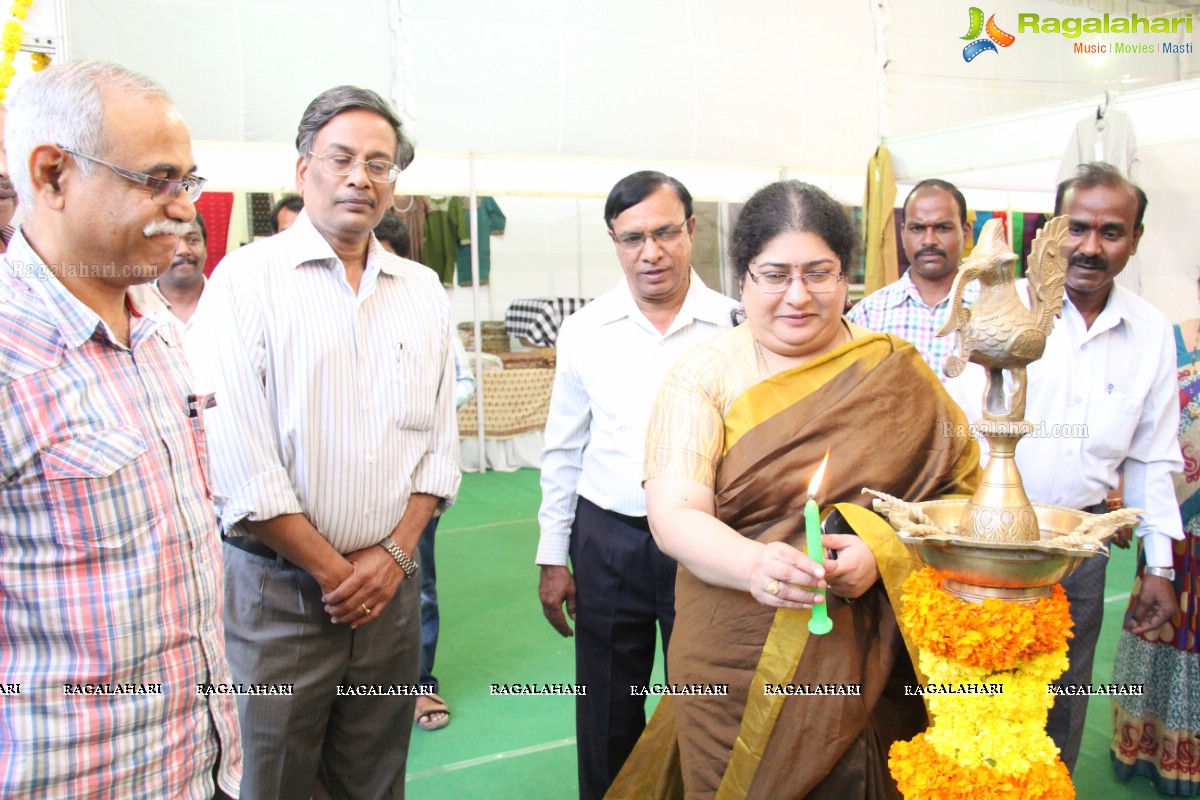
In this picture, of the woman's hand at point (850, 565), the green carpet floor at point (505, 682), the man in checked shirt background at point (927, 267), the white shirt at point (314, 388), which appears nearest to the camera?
the woman's hand at point (850, 565)

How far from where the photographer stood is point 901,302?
3.20 meters

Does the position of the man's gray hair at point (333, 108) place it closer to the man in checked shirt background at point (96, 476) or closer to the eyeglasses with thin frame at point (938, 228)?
the man in checked shirt background at point (96, 476)

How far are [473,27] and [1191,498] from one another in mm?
6634

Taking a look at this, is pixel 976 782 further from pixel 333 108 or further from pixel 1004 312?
pixel 333 108

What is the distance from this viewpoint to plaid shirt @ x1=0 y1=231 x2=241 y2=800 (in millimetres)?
1213

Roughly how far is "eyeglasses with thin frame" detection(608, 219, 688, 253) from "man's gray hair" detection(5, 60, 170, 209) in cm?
145

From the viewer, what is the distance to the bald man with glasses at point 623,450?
248 cm

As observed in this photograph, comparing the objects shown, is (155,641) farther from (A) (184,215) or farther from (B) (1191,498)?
(B) (1191,498)

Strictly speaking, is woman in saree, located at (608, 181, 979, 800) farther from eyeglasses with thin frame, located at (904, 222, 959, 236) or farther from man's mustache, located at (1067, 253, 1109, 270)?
eyeglasses with thin frame, located at (904, 222, 959, 236)

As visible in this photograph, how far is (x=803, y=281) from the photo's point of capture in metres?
1.70

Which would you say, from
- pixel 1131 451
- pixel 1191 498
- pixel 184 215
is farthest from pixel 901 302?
pixel 184 215

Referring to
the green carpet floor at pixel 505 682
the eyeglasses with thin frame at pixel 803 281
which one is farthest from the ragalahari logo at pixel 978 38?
the eyeglasses with thin frame at pixel 803 281

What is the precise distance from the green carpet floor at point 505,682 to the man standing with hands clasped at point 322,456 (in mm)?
980

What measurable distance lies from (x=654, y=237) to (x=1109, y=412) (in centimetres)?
137
